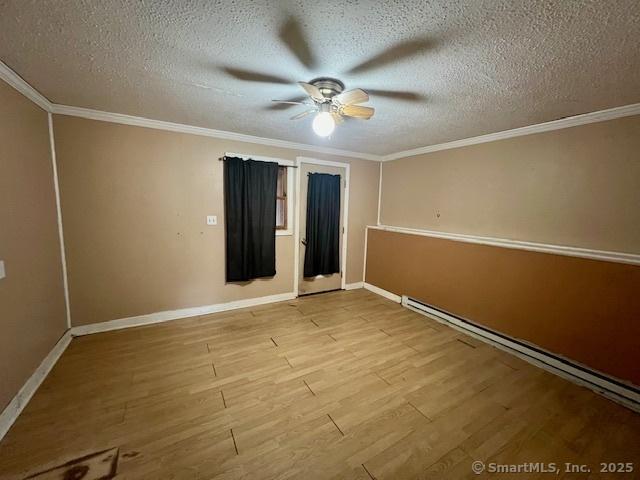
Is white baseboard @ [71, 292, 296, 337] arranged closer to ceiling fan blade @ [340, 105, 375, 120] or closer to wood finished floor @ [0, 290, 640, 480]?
wood finished floor @ [0, 290, 640, 480]

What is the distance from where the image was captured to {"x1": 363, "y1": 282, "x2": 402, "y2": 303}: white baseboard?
13.1ft

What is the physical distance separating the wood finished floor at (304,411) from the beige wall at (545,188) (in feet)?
4.66

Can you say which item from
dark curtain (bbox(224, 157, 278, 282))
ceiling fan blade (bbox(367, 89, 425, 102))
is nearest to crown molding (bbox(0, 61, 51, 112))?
dark curtain (bbox(224, 157, 278, 282))

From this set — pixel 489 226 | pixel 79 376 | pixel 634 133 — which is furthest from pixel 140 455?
pixel 634 133

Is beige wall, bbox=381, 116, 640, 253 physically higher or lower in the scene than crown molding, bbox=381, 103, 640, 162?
lower

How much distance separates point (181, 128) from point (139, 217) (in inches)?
45.4

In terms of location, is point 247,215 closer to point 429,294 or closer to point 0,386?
point 0,386

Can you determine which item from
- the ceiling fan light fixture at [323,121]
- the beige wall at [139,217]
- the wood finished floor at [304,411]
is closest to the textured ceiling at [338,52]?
the ceiling fan light fixture at [323,121]

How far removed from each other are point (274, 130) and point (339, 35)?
6.17ft

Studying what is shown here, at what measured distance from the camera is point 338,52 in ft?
4.89

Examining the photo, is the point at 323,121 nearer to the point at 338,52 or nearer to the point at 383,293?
the point at 338,52

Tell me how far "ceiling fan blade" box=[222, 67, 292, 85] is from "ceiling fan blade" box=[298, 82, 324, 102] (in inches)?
9.8

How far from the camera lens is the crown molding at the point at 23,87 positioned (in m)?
1.71

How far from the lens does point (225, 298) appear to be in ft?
11.4
